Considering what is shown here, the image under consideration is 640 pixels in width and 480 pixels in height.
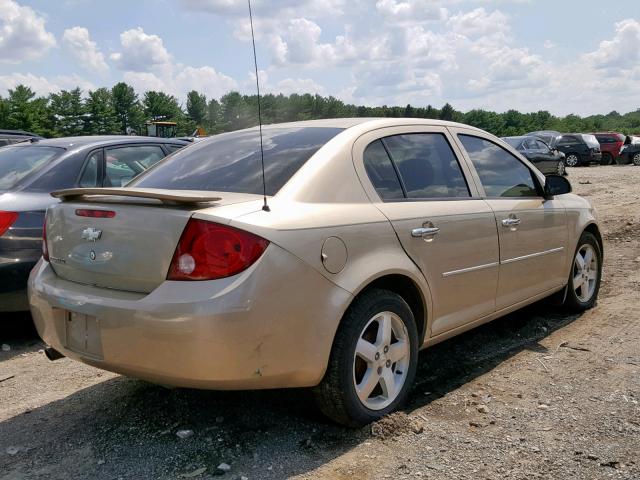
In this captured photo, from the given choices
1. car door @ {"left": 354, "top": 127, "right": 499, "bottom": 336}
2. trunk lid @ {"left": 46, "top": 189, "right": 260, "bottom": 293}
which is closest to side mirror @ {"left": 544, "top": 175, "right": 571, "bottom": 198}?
car door @ {"left": 354, "top": 127, "right": 499, "bottom": 336}

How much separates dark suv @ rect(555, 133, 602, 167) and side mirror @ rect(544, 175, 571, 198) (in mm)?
25376

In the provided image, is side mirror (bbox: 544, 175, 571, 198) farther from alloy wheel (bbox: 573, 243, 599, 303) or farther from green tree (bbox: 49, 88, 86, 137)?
green tree (bbox: 49, 88, 86, 137)

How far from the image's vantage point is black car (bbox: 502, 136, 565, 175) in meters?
21.0

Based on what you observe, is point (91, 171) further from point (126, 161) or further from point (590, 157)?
point (590, 157)

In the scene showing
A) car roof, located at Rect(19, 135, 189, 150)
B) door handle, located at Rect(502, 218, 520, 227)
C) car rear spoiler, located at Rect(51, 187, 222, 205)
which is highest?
car roof, located at Rect(19, 135, 189, 150)

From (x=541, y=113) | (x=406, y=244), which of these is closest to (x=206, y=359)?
(x=406, y=244)

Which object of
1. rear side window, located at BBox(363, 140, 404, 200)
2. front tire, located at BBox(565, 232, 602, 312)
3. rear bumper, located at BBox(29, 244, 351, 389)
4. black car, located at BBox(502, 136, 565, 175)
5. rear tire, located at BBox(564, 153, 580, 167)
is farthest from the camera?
rear tire, located at BBox(564, 153, 580, 167)

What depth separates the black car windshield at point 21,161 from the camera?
206 inches

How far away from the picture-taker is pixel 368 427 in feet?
10.7

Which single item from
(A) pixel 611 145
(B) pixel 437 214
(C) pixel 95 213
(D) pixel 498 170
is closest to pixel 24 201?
(C) pixel 95 213

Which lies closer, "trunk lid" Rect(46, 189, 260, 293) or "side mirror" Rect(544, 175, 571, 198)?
"trunk lid" Rect(46, 189, 260, 293)

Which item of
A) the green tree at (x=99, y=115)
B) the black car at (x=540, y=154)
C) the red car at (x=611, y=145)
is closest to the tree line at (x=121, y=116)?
the green tree at (x=99, y=115)

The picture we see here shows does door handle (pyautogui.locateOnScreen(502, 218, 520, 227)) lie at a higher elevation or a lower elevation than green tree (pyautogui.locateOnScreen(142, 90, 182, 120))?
lower

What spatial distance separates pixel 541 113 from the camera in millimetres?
90125
